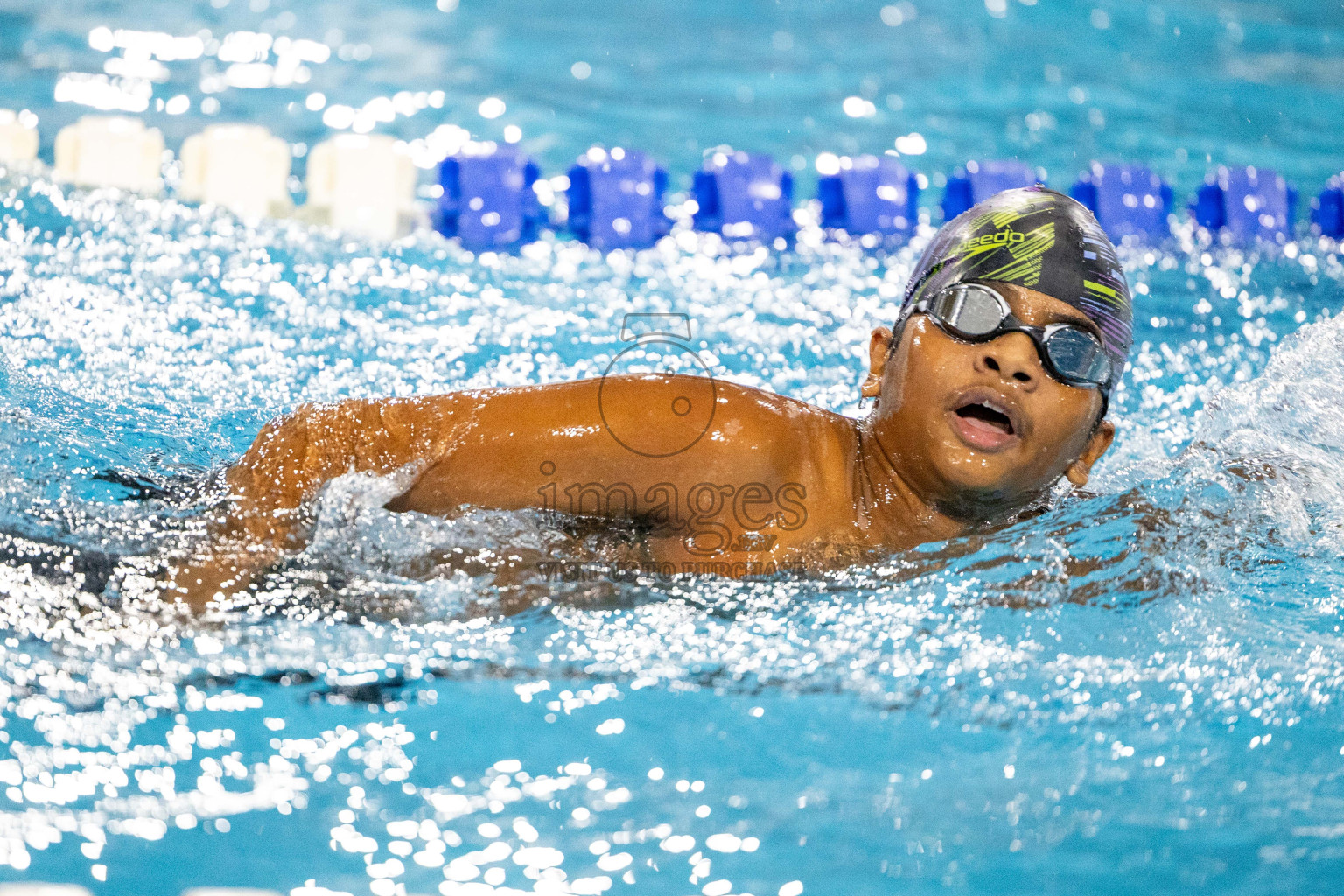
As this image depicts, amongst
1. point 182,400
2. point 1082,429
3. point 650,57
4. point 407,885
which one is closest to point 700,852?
point 407,885

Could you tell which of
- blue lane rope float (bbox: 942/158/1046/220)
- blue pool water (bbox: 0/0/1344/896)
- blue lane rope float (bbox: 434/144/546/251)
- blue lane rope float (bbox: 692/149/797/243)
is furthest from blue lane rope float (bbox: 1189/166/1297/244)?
blue lane rope float (bbox: 434/144/546/251)

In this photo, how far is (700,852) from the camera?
1.74 meters

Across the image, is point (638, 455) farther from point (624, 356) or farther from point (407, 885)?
point (624, 356)

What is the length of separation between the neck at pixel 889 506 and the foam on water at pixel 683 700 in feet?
0.16

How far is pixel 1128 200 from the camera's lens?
17.7 ft

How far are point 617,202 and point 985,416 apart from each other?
10.3 feet

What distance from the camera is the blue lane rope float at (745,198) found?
5152mm

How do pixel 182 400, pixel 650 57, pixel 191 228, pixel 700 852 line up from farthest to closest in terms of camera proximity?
1. pixel 650 57
2. pixel 191 228
3. pixel 182 400
4. pixel 700 852

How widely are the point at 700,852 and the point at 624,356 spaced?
2252 mm

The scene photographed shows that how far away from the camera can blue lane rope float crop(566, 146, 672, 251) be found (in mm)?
4973

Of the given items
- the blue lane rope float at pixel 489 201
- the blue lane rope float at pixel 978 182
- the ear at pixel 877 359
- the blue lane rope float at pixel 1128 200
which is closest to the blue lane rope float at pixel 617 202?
A: the blue lane rope float at pixel 489 201

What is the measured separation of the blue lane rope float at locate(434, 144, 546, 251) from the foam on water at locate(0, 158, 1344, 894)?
2.22m

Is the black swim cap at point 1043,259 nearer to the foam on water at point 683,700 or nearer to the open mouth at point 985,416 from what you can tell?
the open mouth at point 985,416

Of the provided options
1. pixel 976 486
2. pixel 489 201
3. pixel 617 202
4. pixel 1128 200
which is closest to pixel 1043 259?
pixel 976 486
